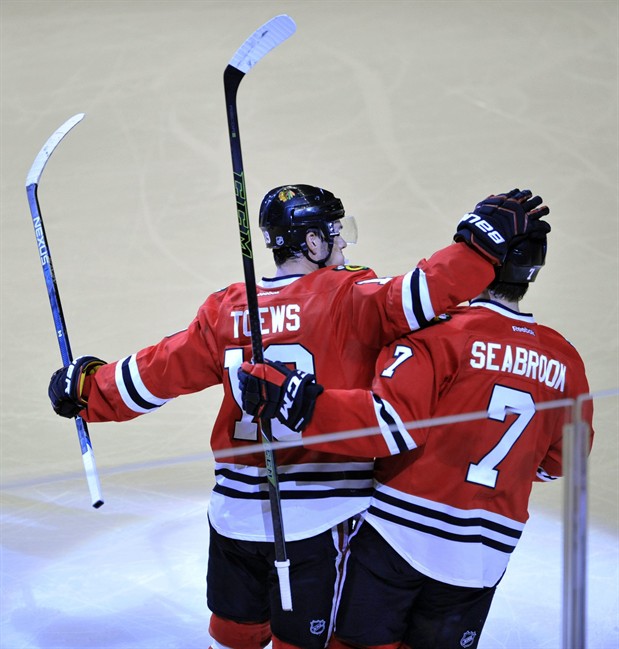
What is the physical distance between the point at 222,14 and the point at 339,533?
12.7 ft

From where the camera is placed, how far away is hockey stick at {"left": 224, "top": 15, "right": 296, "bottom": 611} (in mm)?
1642

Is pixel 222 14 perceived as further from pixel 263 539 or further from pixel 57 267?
pixel 263 539

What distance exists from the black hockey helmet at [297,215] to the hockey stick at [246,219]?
0.36 feet

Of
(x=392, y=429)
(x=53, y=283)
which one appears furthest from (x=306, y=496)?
(x=53, y=283)

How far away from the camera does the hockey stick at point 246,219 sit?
1.64 meters

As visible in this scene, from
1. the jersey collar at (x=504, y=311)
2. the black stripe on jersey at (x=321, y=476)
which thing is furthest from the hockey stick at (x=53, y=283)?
the jersey collar at (x=504, y=311)

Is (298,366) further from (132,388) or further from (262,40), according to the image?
(262,40)

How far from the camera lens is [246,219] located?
5.75 ft

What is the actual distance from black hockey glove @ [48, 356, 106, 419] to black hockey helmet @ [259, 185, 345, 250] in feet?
1.49

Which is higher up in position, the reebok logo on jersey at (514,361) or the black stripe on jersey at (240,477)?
the reebok logo on jersey at (514,361)

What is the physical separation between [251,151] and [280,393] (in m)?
3.25

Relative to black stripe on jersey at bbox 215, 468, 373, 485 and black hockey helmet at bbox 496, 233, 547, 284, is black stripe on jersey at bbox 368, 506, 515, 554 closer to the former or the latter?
black stripe on jersey at bbox 215, 468, 373, 485

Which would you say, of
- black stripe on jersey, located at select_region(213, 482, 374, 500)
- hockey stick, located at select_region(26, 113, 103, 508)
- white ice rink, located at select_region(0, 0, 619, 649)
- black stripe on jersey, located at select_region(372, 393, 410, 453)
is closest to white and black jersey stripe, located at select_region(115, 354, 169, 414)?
hockey stick, located at select_region(26, 113, 103, 508)

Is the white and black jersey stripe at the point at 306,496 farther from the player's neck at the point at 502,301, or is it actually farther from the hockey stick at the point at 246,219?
the player's neck at the point at 502,301
